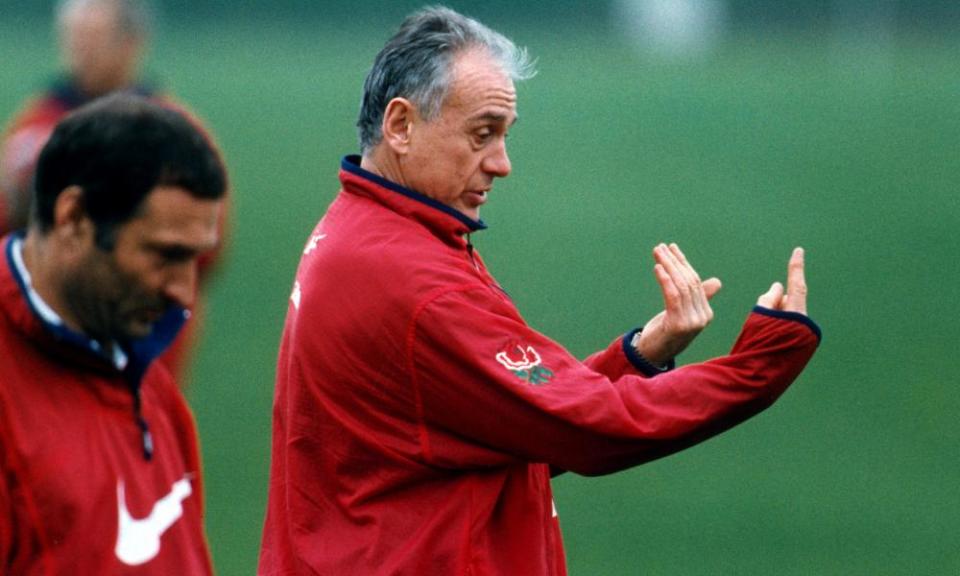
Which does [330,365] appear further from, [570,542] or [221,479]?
[221,479]

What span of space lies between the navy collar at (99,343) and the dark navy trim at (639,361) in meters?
1.02

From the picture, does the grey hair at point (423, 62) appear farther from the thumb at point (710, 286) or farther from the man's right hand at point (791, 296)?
the man's right hand at point (791, 296)

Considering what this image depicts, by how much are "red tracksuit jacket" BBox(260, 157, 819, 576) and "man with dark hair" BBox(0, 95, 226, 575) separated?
1.46 feet

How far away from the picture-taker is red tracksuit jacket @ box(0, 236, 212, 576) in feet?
10.0

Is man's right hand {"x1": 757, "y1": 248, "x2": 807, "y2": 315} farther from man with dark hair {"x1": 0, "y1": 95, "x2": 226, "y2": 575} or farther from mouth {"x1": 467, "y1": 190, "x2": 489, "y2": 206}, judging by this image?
man with dark hair {"x1": 0, "y1": 95, "x2": 226, "y2": 575}

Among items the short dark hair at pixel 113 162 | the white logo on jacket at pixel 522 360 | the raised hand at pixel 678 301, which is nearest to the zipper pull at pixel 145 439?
the short dark hair at pixel 113 162

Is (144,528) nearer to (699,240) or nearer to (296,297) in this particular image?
(296,297)

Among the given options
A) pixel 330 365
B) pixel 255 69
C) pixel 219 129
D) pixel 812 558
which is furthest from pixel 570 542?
pixel 255 69

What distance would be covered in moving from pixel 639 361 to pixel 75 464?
1.37m

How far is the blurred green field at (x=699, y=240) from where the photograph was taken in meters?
9.02

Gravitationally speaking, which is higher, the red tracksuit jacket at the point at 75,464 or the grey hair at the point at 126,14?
the grey hair at the point at 126,14

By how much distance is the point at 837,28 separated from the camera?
21.9m

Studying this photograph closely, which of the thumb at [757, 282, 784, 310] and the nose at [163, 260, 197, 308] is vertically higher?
the nose at [163, 260, 197, 308]

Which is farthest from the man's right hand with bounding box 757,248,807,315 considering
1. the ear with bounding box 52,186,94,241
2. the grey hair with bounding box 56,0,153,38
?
the grey hair with bounding box 56,0,153,38
